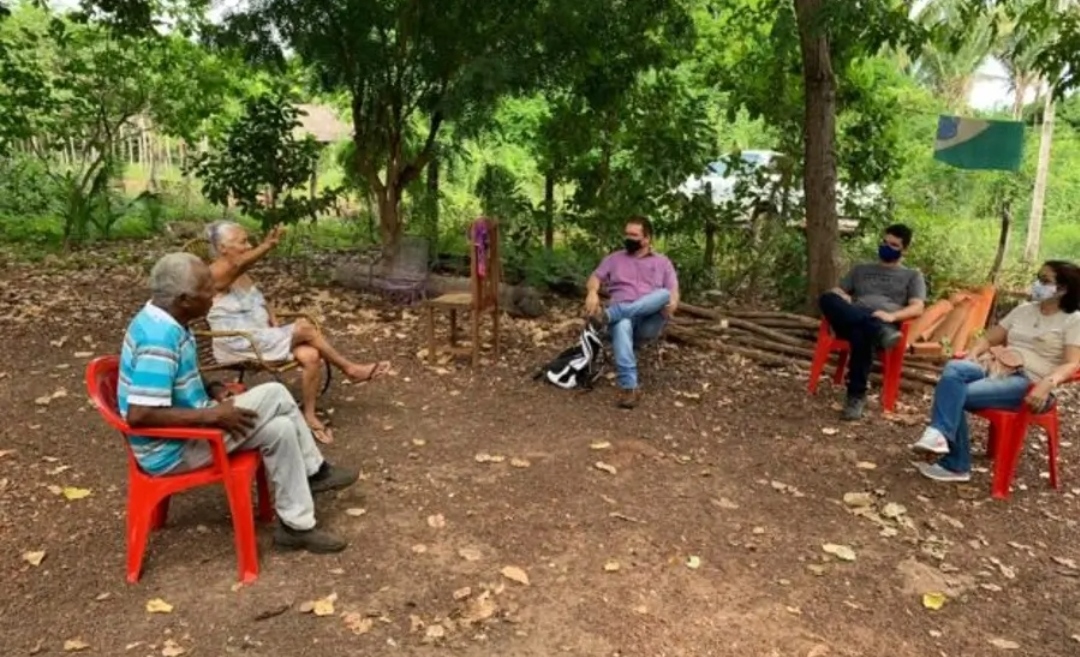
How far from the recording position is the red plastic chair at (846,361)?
5.39 meters

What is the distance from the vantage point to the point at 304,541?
338 centimetres

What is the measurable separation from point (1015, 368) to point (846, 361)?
168 centimetres

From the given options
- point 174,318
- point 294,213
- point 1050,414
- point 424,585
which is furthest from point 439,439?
→ point 294,213

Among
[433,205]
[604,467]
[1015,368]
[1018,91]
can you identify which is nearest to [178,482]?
[604,467]

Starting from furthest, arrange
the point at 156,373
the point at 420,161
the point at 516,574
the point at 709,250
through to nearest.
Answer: the point at 709,250 < the point at 420,161 < the point at 516,574 < the point at 156,373

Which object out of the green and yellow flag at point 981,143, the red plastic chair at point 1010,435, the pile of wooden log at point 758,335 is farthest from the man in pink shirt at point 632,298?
the green and yellow flag at point 981,143

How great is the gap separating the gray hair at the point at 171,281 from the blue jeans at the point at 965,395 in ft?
11.5

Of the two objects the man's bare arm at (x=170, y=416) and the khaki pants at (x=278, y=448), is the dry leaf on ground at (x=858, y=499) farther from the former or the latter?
the man's bare arm at (x=170, y=416)

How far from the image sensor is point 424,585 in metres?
3.22

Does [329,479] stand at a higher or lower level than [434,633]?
higher

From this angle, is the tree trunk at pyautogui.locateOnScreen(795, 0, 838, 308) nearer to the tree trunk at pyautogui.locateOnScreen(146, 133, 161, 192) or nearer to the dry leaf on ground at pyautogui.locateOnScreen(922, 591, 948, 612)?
the dry leaf on ground at pyautogui.locateOnScreen(922, 591, 948, 612)

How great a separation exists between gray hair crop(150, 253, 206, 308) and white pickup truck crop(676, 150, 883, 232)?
19.7ft

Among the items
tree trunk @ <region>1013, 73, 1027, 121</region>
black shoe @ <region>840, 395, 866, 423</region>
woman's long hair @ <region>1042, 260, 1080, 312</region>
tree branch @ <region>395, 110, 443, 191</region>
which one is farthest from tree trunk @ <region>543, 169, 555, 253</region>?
tree trunk @ <region>1013, 73, 1027, 121</region>

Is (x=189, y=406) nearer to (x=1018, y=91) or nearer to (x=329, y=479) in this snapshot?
(x=329, y=479)
